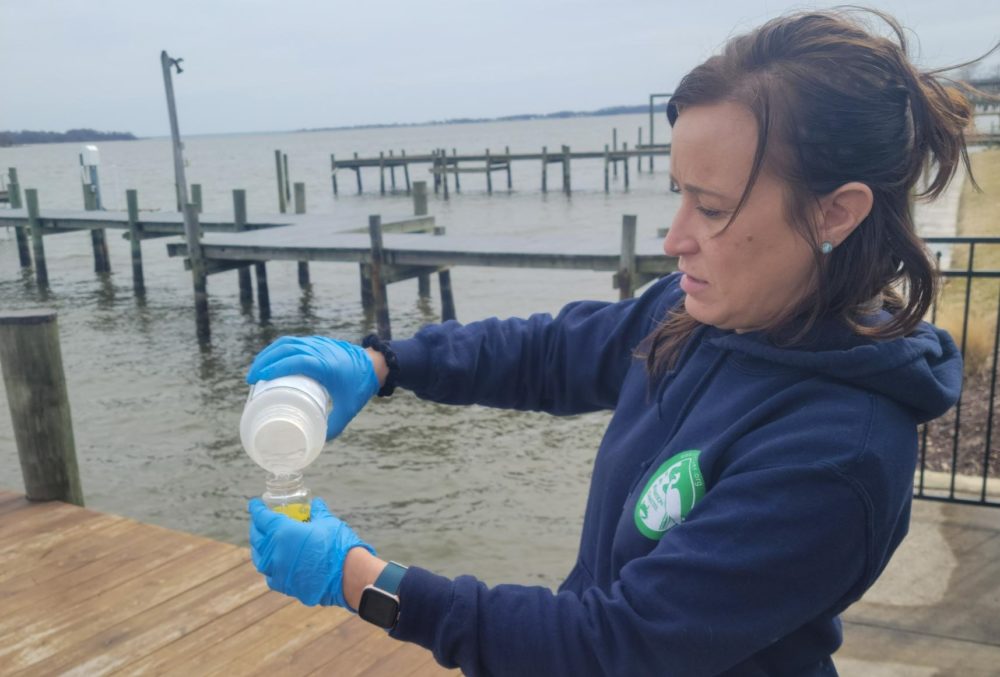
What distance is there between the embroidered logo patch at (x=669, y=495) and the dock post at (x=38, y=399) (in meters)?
3.65

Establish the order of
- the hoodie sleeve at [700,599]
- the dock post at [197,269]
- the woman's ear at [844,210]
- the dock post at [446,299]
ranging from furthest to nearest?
the dock post at [446,299]
the dock post at [197,269]
the woman's ear at [844,210]
the hoodie sleeve at [700,599]

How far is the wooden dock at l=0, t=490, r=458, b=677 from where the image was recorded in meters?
2.90

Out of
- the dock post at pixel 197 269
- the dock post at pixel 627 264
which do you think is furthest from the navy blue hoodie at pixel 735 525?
the dock post at pixel 197 269

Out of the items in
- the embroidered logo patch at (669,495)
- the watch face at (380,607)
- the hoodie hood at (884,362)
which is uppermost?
the hoodie hood at (884,362)

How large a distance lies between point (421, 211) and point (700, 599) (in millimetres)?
17974

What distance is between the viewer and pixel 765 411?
4.21 feet

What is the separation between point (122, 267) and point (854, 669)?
76.7ft

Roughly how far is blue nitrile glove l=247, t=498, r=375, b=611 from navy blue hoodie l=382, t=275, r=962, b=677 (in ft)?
0.51

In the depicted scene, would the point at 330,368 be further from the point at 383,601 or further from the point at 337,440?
the point at 337,440

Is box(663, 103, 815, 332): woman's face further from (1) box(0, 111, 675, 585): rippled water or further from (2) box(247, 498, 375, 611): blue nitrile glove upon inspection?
(1) box(0, 111, 675, 585): rippled water

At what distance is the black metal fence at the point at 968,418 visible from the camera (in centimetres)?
434

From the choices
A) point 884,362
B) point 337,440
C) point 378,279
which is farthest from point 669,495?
point 378,279

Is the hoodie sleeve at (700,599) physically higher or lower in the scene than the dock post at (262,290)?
higher

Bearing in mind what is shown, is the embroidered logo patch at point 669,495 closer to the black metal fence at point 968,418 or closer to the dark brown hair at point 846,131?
the dark brown hair at point 846,131
